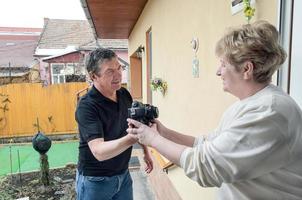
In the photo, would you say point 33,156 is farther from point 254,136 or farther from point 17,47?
point 17,47

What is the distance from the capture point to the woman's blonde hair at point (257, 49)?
85cm

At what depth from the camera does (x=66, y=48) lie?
590 inches

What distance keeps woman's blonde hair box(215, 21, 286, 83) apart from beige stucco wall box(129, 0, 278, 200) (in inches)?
19.4

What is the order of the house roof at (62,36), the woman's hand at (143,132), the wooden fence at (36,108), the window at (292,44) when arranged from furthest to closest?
1. the house roof at (62,36)
2. the wooden fence at (36,108)
3. the window at (292,44)
4. the woman's hand at (143,132)

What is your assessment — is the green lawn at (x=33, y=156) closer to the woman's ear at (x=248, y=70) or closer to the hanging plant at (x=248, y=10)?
the hanging plant at (x=248, y=10)

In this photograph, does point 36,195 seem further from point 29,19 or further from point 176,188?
point 29,19

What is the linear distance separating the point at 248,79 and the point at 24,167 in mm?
6959

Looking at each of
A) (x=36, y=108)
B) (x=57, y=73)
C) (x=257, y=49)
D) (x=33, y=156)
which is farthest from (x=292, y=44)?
(x=57, y=73)

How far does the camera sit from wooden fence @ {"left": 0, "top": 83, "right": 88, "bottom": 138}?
9812 millimetres

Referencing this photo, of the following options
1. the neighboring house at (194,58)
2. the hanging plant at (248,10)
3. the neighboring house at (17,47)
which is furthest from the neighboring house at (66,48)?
the hanging plant at (248,10)

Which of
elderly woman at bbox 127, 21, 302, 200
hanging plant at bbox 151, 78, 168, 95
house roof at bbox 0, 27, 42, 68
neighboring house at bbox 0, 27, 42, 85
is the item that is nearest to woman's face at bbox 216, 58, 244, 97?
elderly woman at bbox 127, 21, 302, 200

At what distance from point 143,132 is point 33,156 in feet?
24.7

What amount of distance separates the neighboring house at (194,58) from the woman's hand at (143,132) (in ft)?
2.10

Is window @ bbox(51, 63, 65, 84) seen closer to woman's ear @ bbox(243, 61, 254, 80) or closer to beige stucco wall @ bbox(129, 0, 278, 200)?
beige stucco wall @ bbox(129, 0, 278, 200)
